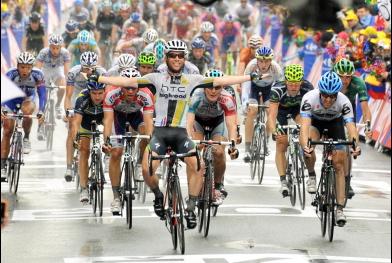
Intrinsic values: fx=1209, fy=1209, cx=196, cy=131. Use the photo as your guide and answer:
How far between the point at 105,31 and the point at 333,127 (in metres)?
22.2

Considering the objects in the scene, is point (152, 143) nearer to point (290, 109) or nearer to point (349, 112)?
Result: point (349, 112)

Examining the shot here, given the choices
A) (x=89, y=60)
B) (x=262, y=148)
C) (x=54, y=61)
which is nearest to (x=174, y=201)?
(x=89, y=60)

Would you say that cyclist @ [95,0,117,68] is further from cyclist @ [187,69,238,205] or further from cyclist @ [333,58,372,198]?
cyclist @ [187,69,238,205]

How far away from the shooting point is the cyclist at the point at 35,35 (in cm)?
2869

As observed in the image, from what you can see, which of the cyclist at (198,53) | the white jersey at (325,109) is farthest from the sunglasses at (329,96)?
the cyclist at (198,53)

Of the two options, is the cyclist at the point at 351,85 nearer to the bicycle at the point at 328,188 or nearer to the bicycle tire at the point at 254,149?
the bicycle at the point at 328,188

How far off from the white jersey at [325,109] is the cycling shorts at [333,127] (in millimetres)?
154

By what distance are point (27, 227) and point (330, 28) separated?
8789mm

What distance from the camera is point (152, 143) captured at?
11211 mm

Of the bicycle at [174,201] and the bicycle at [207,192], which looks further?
the bicycle at [207,192]

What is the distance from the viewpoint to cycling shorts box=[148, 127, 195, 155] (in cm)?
1116

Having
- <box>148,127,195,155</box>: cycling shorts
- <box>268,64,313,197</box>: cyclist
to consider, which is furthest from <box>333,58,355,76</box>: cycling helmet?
<box>148,127,195,155</box>: cycling shorts

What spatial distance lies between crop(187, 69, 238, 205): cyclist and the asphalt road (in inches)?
22.1

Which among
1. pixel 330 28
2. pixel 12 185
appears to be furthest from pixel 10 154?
pixel 330 28
